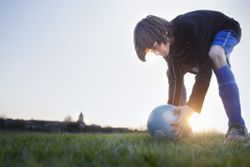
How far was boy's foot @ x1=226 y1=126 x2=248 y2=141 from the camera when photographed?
4.13 m

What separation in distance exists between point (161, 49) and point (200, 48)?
1.91 feet

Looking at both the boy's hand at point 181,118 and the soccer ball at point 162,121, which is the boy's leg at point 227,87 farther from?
the soccer ball at point 162,121

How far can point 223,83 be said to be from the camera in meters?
4.63

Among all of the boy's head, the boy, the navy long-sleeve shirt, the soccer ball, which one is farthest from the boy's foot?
the boy's head

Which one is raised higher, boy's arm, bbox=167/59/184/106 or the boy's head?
the boy's head

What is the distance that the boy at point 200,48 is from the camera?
4324 mm

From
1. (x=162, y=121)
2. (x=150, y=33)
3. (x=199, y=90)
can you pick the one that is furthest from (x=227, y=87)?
(x=150, y=33)

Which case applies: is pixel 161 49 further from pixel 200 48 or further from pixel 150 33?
pixel 200 48

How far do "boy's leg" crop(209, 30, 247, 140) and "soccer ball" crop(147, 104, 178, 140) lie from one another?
86 cm

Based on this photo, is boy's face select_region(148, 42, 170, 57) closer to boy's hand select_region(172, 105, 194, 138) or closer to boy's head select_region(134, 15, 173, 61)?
boy's head select_region(134, 15, 173, 61)

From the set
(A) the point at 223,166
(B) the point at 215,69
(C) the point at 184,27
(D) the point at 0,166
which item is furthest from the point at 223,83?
(D) the point at 0,166

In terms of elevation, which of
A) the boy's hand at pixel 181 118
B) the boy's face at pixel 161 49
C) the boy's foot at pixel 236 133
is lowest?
the boy's foot at pixel 236 133

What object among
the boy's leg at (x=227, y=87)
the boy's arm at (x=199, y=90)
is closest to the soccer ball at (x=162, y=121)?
the boy's arm at (x=199, y=90)

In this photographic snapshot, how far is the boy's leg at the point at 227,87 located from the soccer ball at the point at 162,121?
86cm
